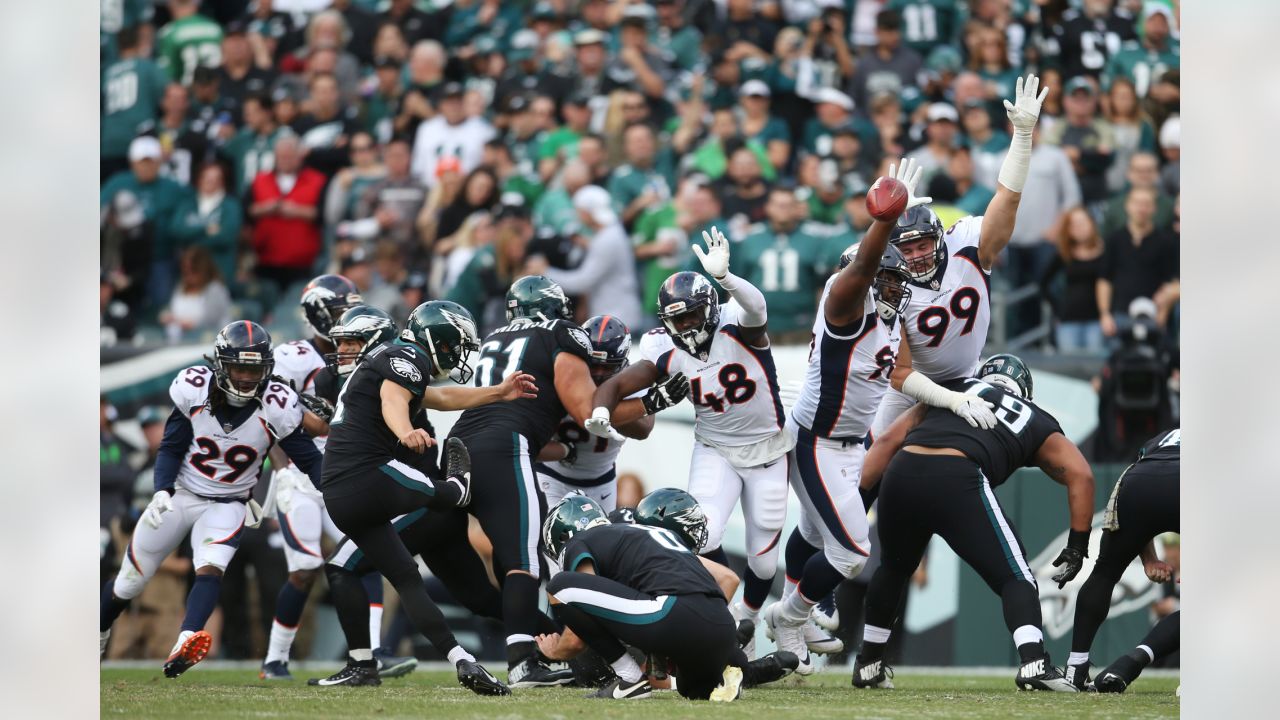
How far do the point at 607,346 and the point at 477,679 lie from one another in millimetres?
2175

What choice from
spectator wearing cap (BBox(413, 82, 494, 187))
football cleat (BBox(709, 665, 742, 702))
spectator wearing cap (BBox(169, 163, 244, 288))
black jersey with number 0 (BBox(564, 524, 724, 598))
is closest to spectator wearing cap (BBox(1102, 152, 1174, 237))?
spectator wearing cap (BBox(413, 82, 494, 187))

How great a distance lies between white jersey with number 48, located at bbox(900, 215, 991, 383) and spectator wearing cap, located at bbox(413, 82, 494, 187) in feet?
21.4

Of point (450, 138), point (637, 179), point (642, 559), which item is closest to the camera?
point (642, 559)

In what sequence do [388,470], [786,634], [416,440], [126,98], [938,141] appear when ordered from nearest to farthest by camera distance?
[416,440] → [388,470] → [786,634] → [938,141] → [126,98]

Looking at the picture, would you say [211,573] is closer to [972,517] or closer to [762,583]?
[762,583]

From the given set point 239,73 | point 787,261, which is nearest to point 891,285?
point 787,261

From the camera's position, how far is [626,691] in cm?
621

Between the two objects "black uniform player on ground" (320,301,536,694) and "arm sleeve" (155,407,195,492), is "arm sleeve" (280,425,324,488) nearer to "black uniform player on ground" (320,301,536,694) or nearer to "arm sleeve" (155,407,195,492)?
"arm sleeve" (155,407,195,492)

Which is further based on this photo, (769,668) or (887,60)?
(887,60)

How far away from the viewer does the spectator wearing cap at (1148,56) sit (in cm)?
1270

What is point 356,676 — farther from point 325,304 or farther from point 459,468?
point 325,304

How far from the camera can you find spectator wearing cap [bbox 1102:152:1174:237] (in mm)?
11258
